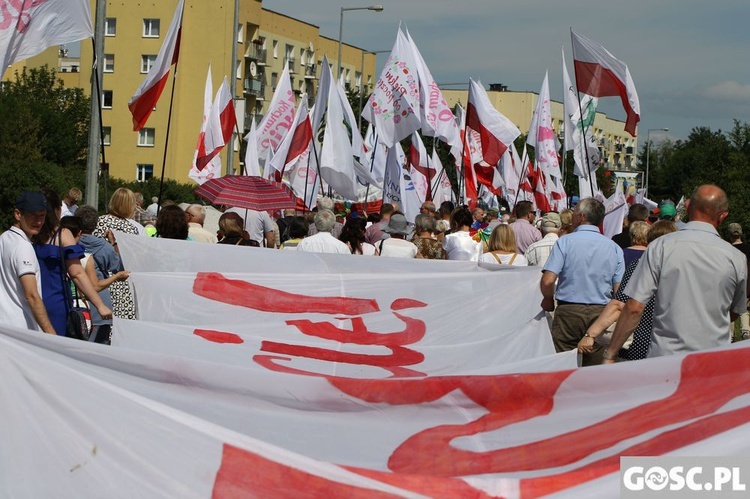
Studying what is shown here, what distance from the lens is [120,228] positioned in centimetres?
966

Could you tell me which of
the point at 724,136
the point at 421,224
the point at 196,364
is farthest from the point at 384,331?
the point at 724,136

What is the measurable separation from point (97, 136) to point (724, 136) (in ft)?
183

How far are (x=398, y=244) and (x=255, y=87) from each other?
69.7m

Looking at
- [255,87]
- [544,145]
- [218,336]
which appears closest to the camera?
[218,336]

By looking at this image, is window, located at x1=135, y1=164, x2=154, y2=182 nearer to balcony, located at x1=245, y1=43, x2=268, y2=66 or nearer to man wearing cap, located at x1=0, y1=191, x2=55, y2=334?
balcony, located at x1=245, y1=43, x2=268, y2=66

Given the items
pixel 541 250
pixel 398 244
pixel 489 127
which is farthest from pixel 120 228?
pixel 489 127

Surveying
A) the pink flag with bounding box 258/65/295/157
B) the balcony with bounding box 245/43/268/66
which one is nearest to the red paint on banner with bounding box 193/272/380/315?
the pink flag with bounding box 258/65/295/157

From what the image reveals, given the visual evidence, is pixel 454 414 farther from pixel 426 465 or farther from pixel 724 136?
pixel 724 136

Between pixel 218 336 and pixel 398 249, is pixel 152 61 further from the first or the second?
pixel 218 336

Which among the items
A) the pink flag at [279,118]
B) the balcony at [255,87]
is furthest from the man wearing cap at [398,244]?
the balcony at [255,87]

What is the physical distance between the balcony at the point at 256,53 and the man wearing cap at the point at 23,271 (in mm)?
71060

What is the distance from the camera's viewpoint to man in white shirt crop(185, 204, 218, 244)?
11453mm

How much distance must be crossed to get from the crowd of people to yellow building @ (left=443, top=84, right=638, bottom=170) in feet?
329

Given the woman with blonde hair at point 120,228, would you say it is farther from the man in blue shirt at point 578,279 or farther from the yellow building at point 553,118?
the yellow building at point 553,118
